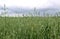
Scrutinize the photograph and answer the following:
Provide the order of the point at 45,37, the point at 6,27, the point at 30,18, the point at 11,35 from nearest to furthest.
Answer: the point at 45,37 < the point at 11,35 < the point at 6,27 < the point at 30,18

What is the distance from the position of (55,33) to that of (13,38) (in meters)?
1.19

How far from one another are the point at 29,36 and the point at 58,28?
3.23ft

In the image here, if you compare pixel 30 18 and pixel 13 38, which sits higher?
pixel 30 18

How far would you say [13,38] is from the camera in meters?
5.16

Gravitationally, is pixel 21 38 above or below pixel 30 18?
below

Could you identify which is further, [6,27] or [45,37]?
[6,27]

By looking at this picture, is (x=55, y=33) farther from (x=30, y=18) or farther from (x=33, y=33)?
(x=30, y=18)

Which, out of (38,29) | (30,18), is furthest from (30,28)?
(30,18)

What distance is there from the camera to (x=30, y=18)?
7.21 m

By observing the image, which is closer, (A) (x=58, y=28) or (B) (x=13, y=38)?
(B) (x=13, y=38)

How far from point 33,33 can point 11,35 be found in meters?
0.66

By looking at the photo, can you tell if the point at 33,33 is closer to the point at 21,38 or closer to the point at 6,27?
the point at 21,38

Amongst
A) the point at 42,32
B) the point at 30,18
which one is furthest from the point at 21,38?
the point at 30,18

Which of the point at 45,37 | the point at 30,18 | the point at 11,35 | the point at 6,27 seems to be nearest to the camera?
the point at 45,37
